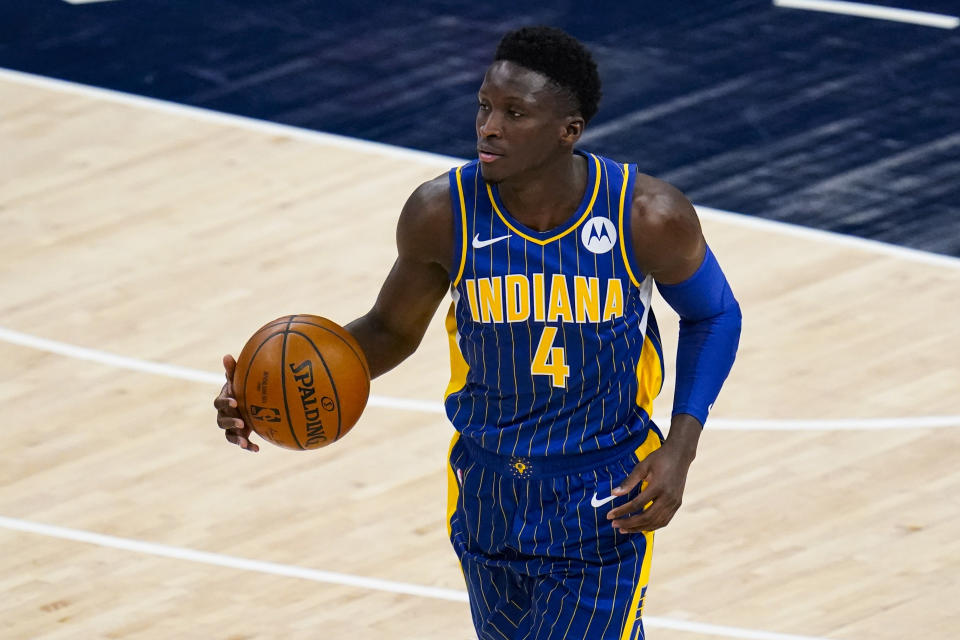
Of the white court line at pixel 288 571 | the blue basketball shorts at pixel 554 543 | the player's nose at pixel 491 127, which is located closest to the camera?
the player's nose at pixel 491 127

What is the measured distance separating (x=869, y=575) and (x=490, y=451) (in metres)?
2.55

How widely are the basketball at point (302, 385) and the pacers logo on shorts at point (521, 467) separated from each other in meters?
0.49

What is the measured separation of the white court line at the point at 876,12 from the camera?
11995mm

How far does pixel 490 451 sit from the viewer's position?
4.83 metres

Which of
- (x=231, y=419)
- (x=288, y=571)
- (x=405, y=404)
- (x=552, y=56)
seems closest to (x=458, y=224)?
(x=552, y=56)

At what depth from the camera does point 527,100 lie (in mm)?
4469

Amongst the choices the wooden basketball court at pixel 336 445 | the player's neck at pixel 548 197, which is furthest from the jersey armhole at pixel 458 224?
the wooden basketball court at pixel 336 445

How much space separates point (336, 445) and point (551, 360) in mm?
3500

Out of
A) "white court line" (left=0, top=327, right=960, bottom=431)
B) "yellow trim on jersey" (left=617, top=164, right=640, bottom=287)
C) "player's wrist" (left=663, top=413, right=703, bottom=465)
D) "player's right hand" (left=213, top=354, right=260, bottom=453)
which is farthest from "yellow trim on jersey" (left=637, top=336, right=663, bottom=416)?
"white court line" (left=0, top=327, right=960, bottom=431)

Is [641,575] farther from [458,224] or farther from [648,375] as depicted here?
[458,224]

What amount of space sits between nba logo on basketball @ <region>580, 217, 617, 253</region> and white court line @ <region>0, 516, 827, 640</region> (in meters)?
2.38

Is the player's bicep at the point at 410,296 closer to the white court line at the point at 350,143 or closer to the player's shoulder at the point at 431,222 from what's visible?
the player's shoulder at the point at 431,222

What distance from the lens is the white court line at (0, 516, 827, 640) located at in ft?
21.6

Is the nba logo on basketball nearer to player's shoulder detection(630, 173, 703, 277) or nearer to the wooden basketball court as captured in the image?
player's shoulder detection(630, 173, 703, 277)
